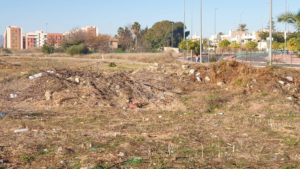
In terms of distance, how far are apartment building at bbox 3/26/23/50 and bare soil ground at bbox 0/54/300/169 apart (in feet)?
493

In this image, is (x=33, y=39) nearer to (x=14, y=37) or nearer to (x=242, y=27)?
(x=14, y=37)

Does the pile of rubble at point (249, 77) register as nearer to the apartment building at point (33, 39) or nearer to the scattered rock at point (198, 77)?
the scattered rock at point (198, 77)

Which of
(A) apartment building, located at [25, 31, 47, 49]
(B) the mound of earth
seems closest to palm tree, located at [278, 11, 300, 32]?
(B) the mound of earth

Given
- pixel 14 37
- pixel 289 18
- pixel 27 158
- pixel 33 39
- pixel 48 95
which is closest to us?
pixel 27 158

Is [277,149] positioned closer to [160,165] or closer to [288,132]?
[288,132]

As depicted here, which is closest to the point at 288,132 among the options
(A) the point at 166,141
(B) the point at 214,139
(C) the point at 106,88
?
(B) the point at 214,139

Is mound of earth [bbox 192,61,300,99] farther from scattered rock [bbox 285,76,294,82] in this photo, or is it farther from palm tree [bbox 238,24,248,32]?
palm tree [bbox 238,24,248,32]

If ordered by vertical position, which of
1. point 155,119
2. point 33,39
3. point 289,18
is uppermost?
point 33,39

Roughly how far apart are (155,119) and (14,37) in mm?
162466

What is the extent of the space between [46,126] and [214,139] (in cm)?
457

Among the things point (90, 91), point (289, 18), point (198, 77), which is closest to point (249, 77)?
point (198, 77)

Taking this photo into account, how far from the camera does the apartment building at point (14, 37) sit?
16812 cm

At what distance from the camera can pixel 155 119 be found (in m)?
15.7

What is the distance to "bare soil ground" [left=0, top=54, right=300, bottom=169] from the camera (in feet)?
32.6
